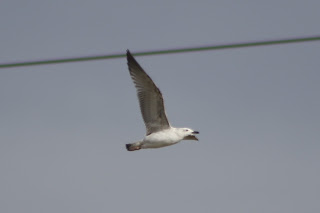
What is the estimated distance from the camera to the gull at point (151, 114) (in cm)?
1841

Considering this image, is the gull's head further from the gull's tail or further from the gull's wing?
the gull's tail

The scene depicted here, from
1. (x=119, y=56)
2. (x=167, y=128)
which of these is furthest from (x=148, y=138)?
(x=119, y=56)

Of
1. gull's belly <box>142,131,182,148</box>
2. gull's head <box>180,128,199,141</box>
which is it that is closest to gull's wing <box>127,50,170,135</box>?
gull's belly <box>142,131,182,148</box>

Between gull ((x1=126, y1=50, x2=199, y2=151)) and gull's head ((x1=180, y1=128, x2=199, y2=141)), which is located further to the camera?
gull's head ((x1=180, y1=128, x2=199, y2=141))

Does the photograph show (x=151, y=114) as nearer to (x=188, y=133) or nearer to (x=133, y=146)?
(x=133, y=146)

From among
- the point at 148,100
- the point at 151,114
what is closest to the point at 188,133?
the point at 151,114

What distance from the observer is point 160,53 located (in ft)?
32.2

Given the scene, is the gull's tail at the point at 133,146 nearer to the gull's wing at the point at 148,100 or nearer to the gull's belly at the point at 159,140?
the gull's belly at the point at 159,140

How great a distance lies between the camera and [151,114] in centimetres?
1877

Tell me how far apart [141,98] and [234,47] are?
917 centimetres

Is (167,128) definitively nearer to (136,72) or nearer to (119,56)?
(136,72)

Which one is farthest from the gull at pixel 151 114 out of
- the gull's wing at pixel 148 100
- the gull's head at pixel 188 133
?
the gull's head at pixel 188 133

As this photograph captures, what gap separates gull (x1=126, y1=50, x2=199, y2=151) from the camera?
18.4 metres

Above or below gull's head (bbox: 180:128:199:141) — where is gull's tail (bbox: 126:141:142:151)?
below
